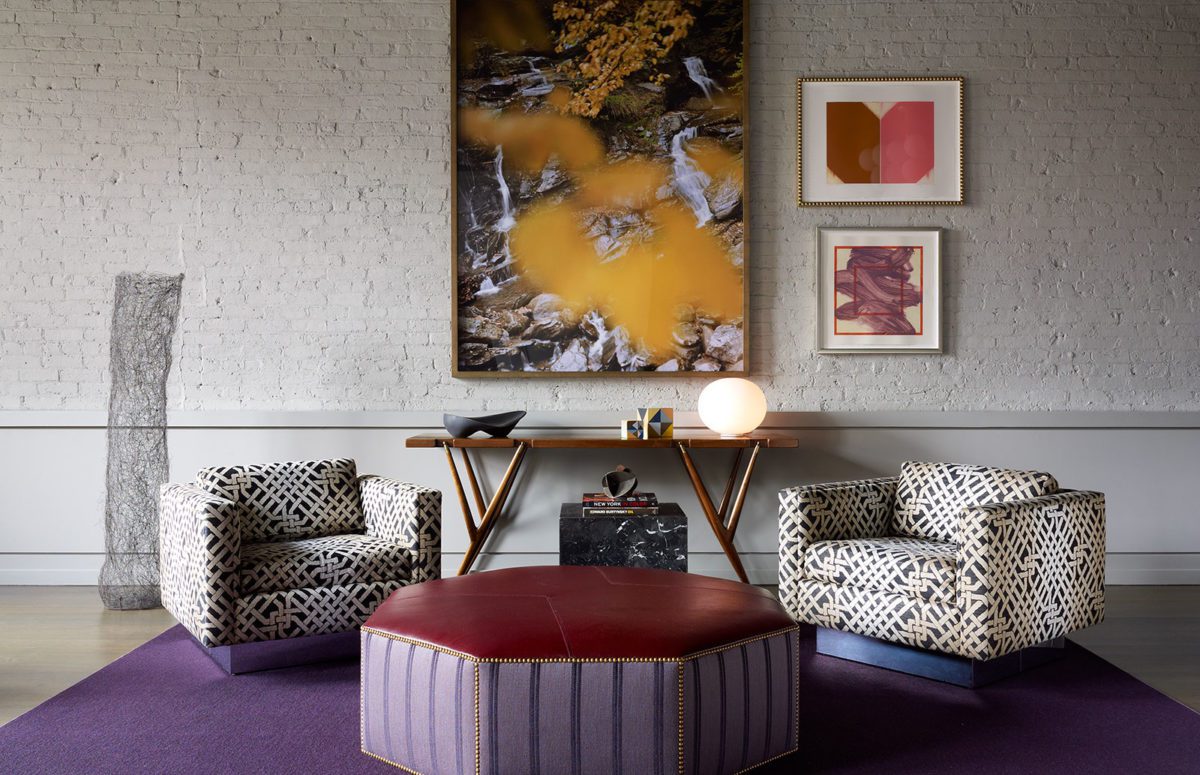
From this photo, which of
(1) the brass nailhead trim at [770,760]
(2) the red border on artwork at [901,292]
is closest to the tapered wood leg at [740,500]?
(2) the red border on artwork at [901,292]

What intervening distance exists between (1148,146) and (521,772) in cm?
447

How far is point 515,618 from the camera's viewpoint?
2484mm

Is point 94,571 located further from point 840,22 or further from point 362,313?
point 840,22

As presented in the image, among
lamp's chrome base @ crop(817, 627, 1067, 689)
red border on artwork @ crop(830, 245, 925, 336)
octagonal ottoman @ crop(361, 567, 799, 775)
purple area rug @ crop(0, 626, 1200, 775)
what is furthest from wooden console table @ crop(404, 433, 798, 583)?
octagonal ottoman @ crop(361, 567, 799, 775)

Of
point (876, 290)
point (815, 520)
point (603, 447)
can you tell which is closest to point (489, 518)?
→ point (603, 447)

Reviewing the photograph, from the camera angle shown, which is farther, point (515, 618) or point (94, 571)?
point (94, 571)

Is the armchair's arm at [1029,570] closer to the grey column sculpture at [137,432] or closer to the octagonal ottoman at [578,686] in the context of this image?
the octagonal ottoman at [578,686]

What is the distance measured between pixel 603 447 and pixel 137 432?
2.14m

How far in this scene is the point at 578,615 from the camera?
2.50m

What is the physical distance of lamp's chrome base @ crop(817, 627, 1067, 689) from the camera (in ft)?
10.3

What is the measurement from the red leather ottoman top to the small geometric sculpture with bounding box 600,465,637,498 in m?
1.04

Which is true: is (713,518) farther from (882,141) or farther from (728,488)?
(882,141)

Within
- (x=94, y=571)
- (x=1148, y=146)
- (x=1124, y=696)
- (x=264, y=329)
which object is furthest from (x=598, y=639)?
(x=1148, y=146)

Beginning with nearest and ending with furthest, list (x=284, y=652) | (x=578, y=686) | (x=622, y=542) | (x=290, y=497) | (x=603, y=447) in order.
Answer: (x=578, y=686), (x=284, y=652), (x=290, y=497), (x=622, y=542), (x=603, y=447)
